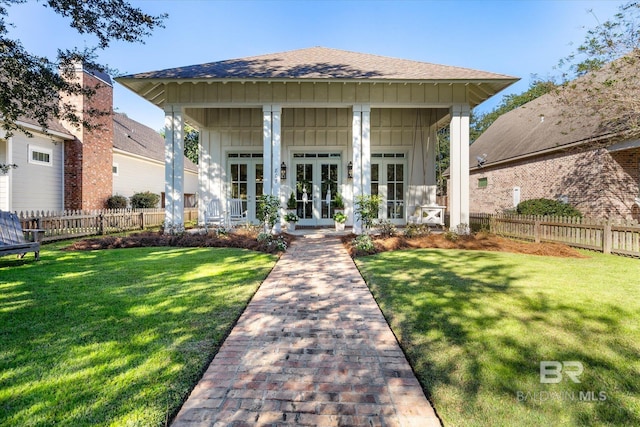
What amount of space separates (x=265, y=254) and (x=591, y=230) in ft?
26.7

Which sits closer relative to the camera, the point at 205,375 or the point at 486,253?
the point at 205,375

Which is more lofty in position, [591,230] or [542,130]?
[542,130]

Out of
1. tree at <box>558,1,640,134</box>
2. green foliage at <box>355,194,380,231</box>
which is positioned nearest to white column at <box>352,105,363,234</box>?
green foliage at <box>355,194,380,231</box>

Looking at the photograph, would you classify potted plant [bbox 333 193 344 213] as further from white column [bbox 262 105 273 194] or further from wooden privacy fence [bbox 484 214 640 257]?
wooden privacy fence [bbox 484 214 640 257]

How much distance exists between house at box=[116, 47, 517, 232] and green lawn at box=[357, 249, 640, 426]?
473cm

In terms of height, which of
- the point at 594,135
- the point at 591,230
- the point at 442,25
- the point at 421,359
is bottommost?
the point at 421,359

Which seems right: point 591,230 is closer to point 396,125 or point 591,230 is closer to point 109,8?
point 396,125

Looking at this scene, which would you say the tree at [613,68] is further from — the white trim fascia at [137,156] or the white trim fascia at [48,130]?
the white trim fascia at [137,156]

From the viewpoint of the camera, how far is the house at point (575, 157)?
1002cm

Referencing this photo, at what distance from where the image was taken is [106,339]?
2.79m

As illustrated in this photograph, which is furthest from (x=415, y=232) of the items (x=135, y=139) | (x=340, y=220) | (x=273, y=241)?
(x=135, y=139)

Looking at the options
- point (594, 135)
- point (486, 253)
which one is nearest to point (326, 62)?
point (486, 253)

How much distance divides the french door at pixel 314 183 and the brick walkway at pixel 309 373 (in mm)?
7789

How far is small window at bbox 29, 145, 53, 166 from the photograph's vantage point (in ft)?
40.1
